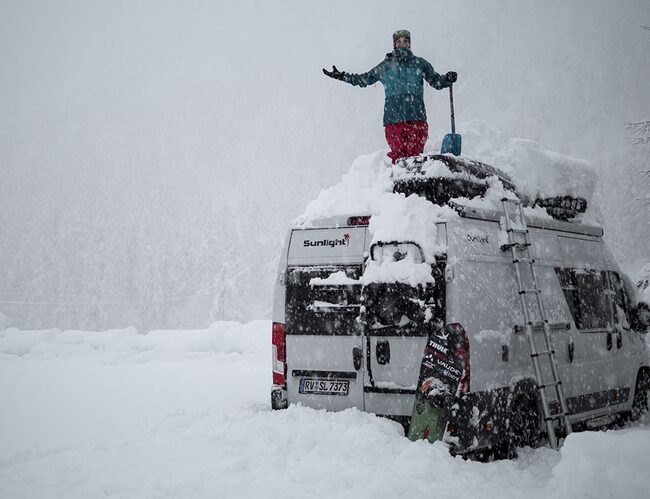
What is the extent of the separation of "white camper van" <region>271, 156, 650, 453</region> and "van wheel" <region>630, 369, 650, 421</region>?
40.9 inches

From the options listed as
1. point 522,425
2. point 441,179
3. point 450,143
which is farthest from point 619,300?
point 441,179

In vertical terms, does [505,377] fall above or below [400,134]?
below

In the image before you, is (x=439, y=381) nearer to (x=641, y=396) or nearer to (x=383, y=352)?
(x=383, y=352)

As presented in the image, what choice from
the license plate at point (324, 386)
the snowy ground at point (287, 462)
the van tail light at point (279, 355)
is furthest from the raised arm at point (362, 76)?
the snowy ground at point (287, 462)

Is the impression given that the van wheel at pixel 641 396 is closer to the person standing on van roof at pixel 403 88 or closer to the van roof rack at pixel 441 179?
the van roof rack at pixel 441 179

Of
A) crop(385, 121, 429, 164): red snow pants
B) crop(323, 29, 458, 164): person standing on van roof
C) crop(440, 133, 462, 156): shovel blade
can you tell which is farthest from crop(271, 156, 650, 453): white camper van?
crop(323, 29, 458, 164): person standing on van roof

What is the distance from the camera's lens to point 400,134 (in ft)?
25.0

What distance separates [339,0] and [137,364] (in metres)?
183

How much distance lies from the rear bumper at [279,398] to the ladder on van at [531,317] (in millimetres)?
2333

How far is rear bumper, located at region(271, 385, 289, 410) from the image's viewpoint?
5.39 metres

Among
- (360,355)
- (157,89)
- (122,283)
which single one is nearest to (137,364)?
(360,355)

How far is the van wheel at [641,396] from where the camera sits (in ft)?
23.1

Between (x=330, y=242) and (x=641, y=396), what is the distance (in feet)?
15.5

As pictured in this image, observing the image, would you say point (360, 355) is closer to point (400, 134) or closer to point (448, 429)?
point (448, 429)
